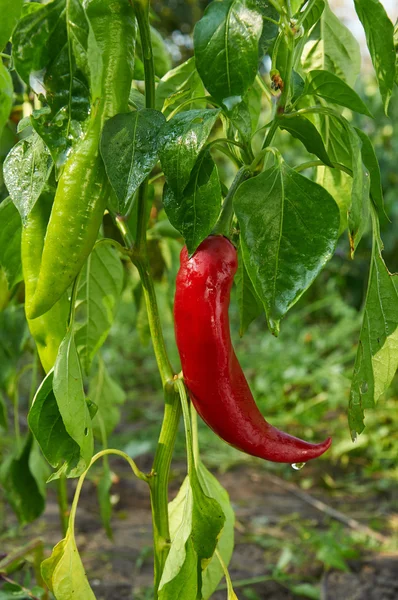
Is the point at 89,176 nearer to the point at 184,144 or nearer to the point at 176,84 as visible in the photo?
the point at 184,144

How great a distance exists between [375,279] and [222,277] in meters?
0.14

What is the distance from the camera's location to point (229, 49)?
59 centimetres

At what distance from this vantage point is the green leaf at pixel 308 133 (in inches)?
24.6

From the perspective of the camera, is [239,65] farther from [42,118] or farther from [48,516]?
[48,516]

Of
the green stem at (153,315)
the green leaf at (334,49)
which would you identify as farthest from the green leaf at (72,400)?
the green leaf at (334,49)

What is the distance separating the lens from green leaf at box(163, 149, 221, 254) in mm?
616

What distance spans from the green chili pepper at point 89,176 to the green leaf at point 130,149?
0.7 inches

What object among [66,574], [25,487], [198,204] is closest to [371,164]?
[198,204]

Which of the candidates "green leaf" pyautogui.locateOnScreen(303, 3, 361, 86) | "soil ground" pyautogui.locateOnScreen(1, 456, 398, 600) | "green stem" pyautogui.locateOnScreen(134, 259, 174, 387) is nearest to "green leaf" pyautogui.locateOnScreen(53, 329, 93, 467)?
"green stem" pyautogui.locateOnScreen(134, 259, 174, 387)

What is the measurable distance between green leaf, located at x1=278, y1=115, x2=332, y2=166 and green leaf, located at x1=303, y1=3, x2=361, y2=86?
282 mm

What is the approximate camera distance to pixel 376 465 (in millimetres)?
2584

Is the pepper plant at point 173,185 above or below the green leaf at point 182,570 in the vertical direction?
above

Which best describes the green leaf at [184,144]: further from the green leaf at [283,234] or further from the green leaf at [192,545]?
the green leaf at [192,545]

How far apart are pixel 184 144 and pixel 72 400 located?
9.4 inches
